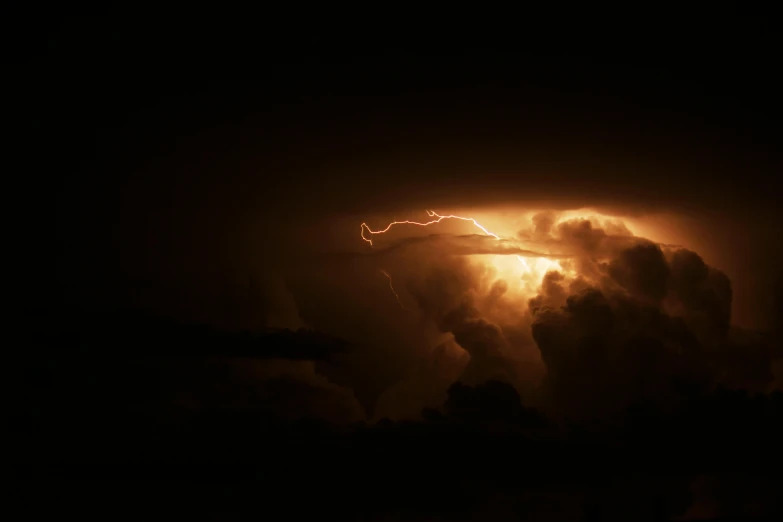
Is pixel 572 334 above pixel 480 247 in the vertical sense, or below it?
below

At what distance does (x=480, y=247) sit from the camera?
19.5 metres

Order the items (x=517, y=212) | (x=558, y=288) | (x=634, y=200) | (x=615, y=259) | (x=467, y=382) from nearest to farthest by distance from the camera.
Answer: (x=634, y=200) → (x=517, y=212) → (x=615, y=259) → (x=558, y=288) → (x=467, y=382)

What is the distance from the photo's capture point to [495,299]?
23.0 metres

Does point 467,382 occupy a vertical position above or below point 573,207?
below

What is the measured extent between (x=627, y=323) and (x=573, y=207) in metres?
5.78

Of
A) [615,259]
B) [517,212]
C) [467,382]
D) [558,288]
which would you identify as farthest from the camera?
[467,382]

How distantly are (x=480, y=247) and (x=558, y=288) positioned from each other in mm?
3692

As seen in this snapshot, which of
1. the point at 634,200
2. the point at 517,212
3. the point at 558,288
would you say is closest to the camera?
the point at 634,200

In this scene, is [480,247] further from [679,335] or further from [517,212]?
[679,335]

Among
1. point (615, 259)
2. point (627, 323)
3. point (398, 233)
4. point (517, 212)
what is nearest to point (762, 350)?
point (627, 323)

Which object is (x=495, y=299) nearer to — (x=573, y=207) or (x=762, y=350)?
(x=573, y=207)

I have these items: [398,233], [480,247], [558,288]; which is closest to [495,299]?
[558,288]

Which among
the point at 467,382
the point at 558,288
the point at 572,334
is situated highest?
→ the point at 558,288

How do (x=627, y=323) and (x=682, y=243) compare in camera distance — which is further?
(x=627, y=323)
